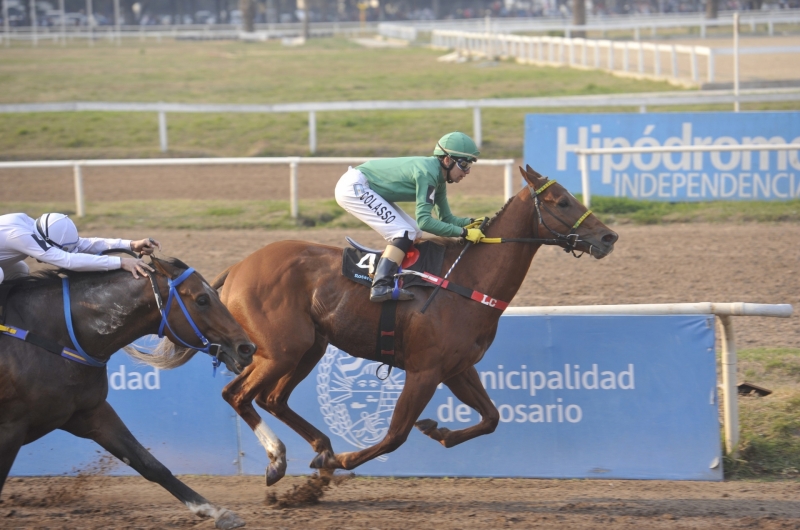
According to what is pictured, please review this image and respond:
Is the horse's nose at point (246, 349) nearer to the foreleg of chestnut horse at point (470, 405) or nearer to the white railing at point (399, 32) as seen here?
the foreleg of chestnut horse at point (470, 405)

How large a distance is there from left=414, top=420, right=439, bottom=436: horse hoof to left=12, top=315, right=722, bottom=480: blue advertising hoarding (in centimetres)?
31

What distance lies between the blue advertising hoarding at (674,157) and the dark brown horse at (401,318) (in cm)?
724

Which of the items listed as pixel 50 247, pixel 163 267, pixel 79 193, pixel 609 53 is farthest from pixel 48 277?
pixel 609 53

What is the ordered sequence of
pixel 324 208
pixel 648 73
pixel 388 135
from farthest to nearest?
pixel 648 73, pixel 388 135, pixel 324 208

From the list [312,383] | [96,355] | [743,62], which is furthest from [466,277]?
[743,62]

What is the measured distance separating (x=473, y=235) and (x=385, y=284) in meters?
0.57

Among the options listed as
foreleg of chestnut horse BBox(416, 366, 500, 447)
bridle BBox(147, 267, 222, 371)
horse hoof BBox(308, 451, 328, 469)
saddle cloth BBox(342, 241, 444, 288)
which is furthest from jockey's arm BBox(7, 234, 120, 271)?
foreleg of chestnut horse BBox(416, 366, 500, 447)

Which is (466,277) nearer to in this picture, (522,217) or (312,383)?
(522,217)

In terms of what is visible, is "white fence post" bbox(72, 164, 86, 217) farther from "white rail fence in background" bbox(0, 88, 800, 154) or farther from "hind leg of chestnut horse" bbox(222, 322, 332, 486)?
"hind leg of chestnut horse" bbox(222, 322, 332, 486)

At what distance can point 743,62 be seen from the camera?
28844 millimetres

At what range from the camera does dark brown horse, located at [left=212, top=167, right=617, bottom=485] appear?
498 cm

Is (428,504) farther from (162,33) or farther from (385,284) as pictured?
(162,33)

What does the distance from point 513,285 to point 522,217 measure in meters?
0.40

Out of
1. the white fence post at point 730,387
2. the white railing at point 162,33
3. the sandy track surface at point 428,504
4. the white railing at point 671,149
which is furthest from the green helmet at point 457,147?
the white railing at point 162,33
